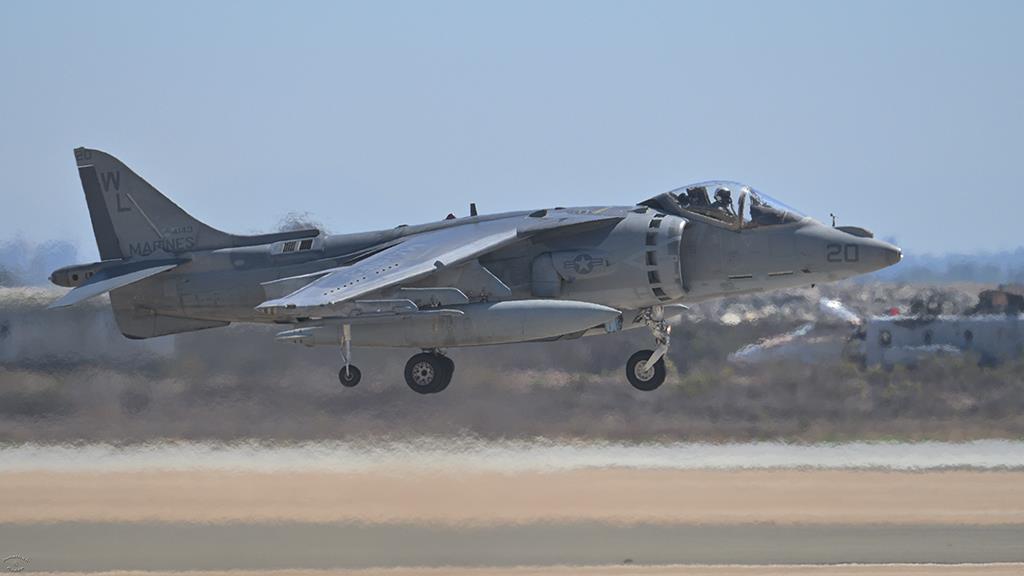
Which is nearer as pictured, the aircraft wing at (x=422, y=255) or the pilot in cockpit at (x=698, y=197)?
the aircraft wing at (x=422, y=255)

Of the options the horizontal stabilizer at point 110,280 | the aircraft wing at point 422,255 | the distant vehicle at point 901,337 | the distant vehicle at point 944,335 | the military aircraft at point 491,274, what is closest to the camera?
the aircraft wing at point 422,255

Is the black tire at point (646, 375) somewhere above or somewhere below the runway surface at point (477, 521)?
above

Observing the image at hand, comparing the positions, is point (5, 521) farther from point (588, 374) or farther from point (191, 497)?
point (588, 374)

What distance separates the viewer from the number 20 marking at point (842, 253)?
995 inches

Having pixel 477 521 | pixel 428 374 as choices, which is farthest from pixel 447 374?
pixel 477 521

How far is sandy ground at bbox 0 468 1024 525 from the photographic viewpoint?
92.7ft

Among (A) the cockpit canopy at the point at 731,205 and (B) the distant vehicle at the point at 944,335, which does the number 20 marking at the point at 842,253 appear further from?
(B) the distant vehicle at the point at 944,335

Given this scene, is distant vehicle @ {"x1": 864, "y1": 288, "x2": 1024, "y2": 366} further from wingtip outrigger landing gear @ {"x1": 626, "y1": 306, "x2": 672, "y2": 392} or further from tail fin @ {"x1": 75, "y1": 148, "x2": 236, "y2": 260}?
tail fin @ {"x1": 75, "y1": 148, "x2": 236, "y2": 260}

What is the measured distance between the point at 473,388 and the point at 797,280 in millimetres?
5500

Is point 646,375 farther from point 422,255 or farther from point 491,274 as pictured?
point 422,255

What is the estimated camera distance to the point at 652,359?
26422mm

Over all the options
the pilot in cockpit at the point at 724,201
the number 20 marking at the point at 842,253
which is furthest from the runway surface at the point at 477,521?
the pilot in cockpit at the point at 724,201

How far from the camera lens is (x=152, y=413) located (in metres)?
28.7

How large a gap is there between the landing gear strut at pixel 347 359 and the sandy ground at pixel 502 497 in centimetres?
301
